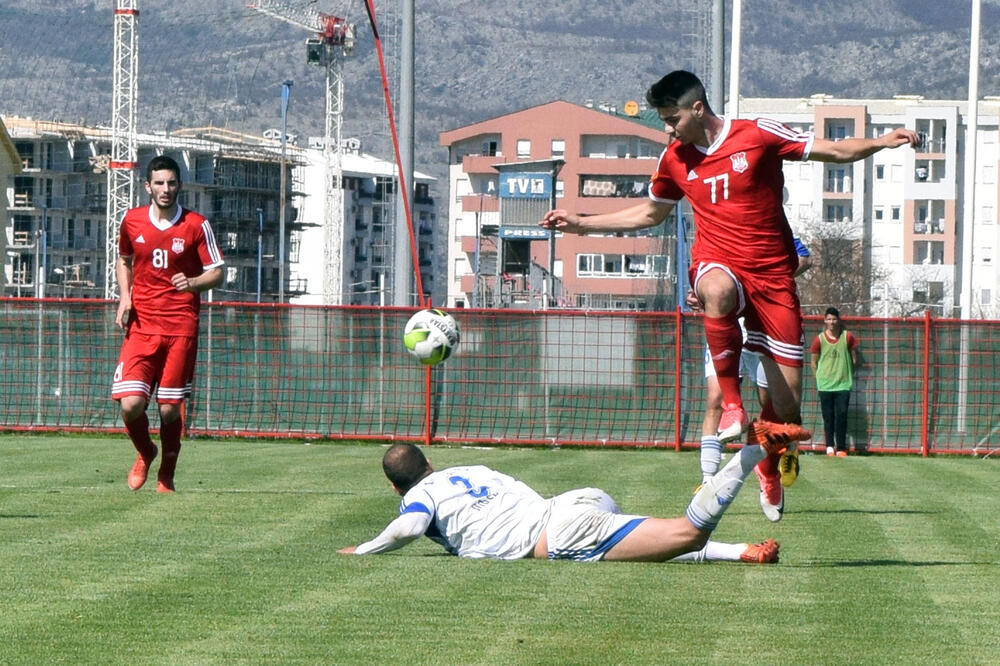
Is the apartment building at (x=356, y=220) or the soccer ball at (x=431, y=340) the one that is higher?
the apartment building at (x=356, y=220)

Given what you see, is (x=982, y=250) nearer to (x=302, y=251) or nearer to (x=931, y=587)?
(x=302, y=251)

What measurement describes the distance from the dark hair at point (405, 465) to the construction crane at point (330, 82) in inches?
3314

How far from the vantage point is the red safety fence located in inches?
889

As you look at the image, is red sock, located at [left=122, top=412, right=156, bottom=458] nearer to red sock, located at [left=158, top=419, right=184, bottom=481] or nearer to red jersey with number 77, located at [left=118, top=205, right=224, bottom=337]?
red sock, located at [left=158, top=419, right=184, bottom=481]

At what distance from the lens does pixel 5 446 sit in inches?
763

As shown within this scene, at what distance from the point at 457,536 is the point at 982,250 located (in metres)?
128

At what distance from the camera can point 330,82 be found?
10244cm

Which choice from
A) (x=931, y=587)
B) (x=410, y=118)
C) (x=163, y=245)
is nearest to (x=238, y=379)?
(x=410, y=118)

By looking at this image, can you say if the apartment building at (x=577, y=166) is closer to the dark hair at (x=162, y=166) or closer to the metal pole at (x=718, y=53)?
the metal pole at (x=718, y=53)

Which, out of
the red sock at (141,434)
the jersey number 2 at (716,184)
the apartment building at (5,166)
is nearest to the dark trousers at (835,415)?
the red sock at (141,434)

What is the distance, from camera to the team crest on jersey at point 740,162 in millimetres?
9273

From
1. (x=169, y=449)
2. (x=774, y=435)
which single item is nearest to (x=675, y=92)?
(x=774, y=435)

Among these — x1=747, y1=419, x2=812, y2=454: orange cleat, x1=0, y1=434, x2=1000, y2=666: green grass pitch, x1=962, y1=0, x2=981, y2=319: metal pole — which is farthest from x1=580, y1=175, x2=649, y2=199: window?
x1=747, y1=419, x2=812, y2=454: orange cleat

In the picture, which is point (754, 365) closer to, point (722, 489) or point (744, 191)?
point (744, 191)
